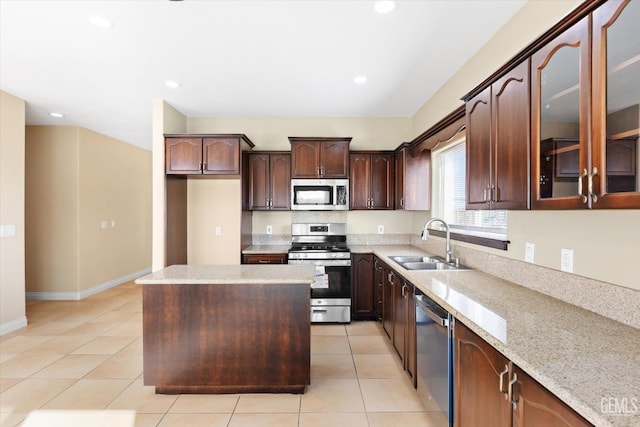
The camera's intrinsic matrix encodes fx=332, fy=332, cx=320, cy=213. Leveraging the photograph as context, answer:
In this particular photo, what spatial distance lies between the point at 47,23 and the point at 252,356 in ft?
9.18

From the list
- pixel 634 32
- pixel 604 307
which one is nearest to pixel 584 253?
pixel 604 307

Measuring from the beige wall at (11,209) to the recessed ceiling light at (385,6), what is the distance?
4.15 meters

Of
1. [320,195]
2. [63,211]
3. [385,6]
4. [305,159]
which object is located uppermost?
[385,6]

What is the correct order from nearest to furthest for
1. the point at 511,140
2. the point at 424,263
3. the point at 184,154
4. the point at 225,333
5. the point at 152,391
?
1. the point at 511,140
2. the point at 225,333
3. the point at 152,391
4. the point at 424,263
5. the point at 184,154

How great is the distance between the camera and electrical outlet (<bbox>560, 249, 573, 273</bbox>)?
68.0 inches

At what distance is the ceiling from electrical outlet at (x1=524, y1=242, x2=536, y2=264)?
5.02 feet

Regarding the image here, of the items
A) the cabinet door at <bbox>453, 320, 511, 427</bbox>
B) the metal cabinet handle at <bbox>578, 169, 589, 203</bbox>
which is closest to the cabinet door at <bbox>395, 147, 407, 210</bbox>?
the cabinet door at <bbox>453, 320, 511, 427</bbox>

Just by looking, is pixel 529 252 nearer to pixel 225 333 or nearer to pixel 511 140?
pixel 511 140

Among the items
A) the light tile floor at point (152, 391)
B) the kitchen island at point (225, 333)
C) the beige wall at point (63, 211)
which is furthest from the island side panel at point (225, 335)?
the beige wall at point (63, 211)

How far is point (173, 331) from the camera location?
7.98 ft

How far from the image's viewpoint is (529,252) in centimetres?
206

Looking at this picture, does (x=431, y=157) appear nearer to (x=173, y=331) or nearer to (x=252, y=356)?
(x=252, y=356)

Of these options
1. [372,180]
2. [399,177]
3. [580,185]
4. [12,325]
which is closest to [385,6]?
[580,185]

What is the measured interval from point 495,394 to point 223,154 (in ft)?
11.5
